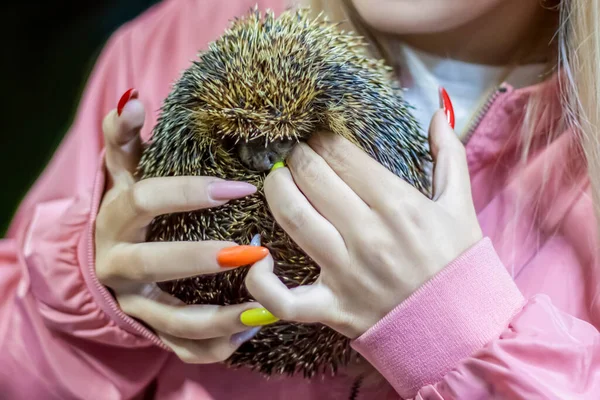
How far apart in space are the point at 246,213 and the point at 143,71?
0.46m

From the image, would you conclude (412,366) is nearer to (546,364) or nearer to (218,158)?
(546,364)

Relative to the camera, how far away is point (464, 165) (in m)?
0.55

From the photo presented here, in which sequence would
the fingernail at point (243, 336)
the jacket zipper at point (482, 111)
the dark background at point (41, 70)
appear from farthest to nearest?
1. the dark background at point (41, 70)
2. the jacket zipper at point (482, 111)
3. the fingernail at point (243, 336)

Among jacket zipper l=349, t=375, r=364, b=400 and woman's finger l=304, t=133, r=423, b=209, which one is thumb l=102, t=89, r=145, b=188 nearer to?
woman's finger l=304, t=133, r=423, b=209

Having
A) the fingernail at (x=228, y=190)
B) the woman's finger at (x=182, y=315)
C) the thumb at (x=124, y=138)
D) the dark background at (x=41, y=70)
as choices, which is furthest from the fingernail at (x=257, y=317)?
the dark background at (x=41, y=70)

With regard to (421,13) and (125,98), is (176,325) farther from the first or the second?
(421,13)

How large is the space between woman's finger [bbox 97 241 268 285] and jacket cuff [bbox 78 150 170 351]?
0.03m

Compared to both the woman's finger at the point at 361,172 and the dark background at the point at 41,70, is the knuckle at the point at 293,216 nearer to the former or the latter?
the woman's finger at the point at 361,172

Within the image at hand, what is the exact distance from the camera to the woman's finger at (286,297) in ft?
1.57

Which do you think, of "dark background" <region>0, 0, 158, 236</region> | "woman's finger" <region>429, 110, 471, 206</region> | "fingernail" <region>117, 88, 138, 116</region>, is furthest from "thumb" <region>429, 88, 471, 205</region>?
"dark background" <region>0, 0, 158, 236</region>

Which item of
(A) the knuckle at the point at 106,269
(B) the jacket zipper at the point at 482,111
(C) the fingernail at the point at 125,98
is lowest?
(A) the knuckle at the point at 106,269

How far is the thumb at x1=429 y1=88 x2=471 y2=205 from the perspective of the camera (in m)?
0.54

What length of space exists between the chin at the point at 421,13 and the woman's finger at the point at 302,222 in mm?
259

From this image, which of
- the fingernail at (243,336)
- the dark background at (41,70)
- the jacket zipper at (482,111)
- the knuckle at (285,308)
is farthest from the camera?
the dark background at (41,70)
